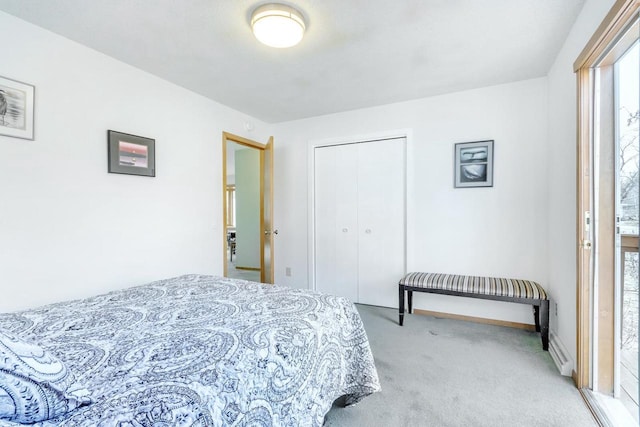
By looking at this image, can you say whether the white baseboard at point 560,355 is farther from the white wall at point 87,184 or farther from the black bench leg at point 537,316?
the white wall at point 87,184

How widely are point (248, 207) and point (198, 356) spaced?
16.4ft

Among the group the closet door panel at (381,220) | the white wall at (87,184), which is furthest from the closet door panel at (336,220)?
the white wall at (87,184)

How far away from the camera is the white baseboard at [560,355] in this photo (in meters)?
2.09

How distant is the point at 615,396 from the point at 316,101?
342 cm

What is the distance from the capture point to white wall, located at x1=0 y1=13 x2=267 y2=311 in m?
1.95

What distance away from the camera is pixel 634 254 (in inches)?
65.9

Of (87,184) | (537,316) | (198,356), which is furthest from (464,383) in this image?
(87,184)

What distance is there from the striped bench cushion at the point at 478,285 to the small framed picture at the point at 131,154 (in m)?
2.66

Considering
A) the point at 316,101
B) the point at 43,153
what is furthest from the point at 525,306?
the point at 43,153

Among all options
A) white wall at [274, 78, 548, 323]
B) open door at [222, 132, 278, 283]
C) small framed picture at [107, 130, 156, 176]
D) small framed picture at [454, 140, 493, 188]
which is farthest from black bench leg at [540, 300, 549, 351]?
small framed picture at [107, 130, 156, 176]

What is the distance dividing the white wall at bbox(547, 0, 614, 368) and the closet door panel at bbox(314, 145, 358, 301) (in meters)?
1.99

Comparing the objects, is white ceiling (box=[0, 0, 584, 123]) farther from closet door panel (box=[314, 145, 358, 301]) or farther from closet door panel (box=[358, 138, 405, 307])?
closet door panel (box=[314, 145, 358, 301])

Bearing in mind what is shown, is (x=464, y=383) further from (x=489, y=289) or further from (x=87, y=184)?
(x=87, y=184)

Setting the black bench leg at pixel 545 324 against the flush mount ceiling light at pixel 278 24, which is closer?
the flush mount ceiling light at pixel 278 24
